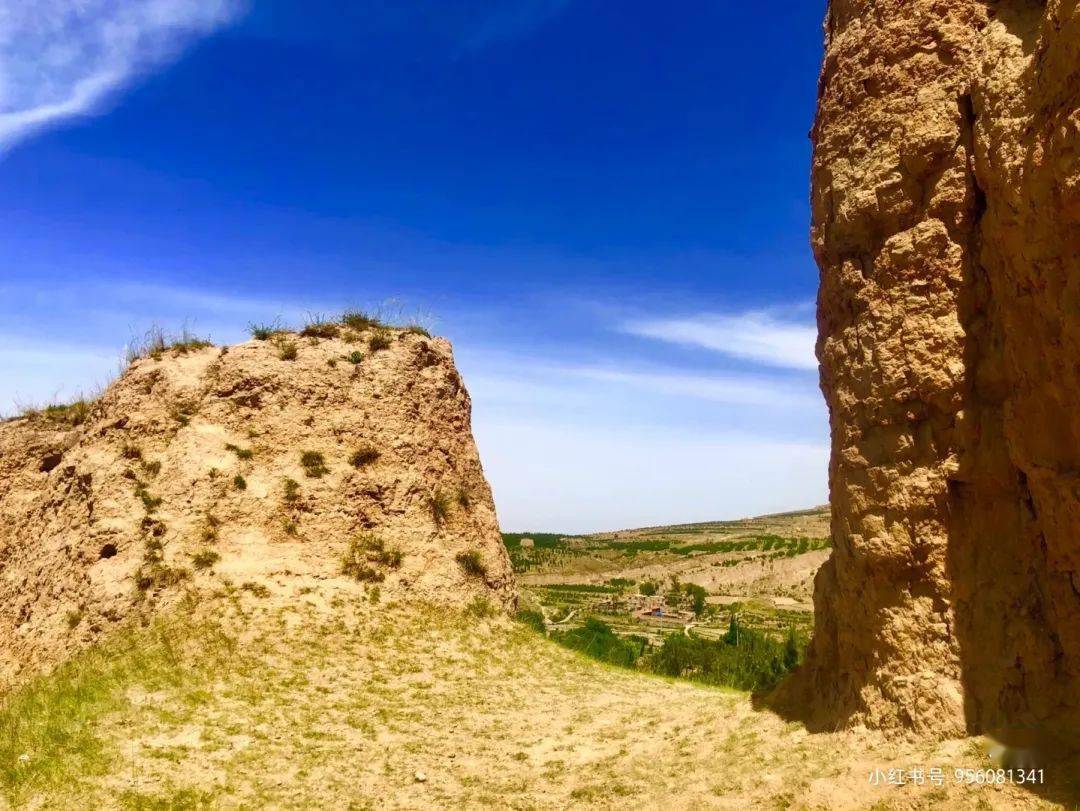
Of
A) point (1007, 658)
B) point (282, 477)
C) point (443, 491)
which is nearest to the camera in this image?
point (1007, 658)

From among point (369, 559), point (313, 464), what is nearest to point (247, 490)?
point (313, 464)

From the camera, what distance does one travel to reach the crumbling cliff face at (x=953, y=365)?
234 inches

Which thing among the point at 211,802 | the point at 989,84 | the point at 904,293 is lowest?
the point at 211,802

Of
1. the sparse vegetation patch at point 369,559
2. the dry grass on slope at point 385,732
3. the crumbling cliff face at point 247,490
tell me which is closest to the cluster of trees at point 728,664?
the dry grass on slope at point 385,732

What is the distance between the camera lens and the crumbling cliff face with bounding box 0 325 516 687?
14133 mm

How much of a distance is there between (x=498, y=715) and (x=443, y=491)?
7.19 metres

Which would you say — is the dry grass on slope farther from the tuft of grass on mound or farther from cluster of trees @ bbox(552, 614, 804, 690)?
cluster of trees @ bbox(552, 614, 804, 690)

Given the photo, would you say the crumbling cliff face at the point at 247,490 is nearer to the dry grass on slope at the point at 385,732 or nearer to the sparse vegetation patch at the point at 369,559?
the sparse vegetation patch at the point at 369,559

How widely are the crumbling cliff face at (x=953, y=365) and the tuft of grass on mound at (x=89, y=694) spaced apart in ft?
30.6

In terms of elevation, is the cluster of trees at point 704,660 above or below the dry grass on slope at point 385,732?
below

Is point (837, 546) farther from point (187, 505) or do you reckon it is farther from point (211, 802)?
point (187, 505)

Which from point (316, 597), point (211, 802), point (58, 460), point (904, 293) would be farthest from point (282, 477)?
point (904, 293)

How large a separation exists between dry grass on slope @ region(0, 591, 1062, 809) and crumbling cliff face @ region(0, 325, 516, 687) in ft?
3.49

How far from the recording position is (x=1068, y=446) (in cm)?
597
